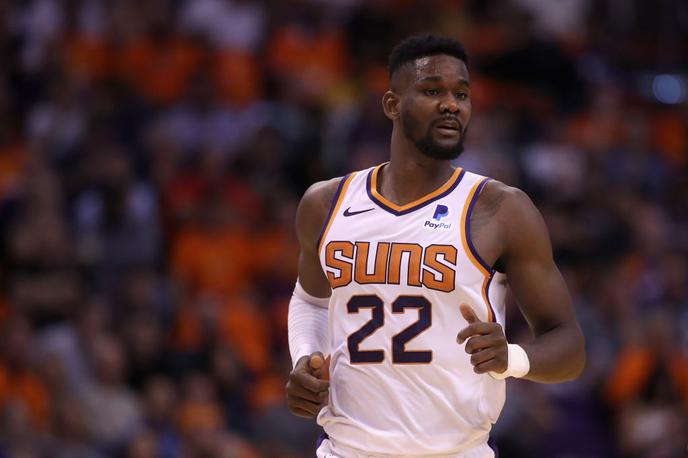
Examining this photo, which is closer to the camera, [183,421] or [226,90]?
[183,421]

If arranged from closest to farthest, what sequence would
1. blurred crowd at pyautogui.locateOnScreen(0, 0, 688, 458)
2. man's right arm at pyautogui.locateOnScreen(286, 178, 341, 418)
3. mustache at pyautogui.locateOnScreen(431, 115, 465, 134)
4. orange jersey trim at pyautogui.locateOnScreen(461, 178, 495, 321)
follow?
orange jersey trim at pyautogui.locateOnScreen(461, 178, 495, 321) < mustache at pyautogui.locateOnScreen(431, 115, 465, 134) < man's right arm at pyautogui.locateOnScreen(286, 178, 341, 418) < blurred crowd at pyautogui.locateOnScreen(0, 0, 688, 458)

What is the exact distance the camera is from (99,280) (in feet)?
33.3

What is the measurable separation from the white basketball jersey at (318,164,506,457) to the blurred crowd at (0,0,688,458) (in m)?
4.21

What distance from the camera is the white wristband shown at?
178 inches

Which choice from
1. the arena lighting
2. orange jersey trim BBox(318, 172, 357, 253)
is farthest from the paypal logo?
the arena lighting

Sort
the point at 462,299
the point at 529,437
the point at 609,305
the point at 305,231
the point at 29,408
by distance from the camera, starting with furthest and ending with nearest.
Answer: the point at 609,305 → the point at 529,437 → the point at 29,408 → the point at 305,231 → the point at 462,299

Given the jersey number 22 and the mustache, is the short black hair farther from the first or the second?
the jersey number 22

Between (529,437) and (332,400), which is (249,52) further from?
(332,400)

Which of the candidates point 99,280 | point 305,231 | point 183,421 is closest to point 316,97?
point 99,280

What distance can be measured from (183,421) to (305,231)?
4.16 meters

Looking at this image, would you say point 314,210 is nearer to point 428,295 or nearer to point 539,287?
point 428,295

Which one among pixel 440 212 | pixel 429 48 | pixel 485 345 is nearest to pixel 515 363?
pixel 485 345

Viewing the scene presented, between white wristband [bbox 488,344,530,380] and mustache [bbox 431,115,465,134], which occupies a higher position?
mustache [bbox 431,115,465,134]

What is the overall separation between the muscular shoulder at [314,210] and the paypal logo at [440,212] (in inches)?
21.2
